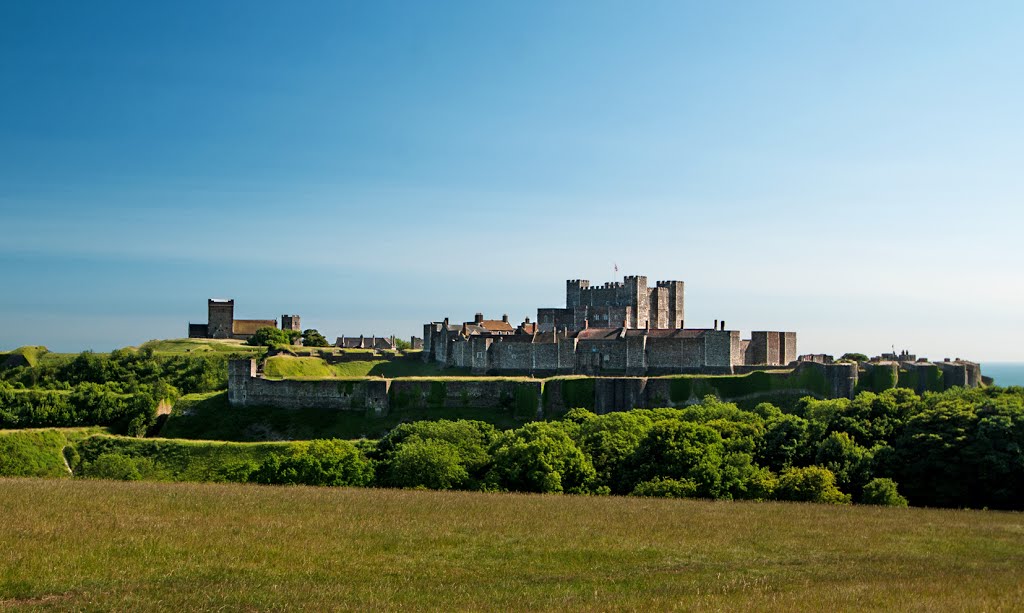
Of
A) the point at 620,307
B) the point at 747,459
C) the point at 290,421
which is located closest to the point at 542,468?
the point at 747,459

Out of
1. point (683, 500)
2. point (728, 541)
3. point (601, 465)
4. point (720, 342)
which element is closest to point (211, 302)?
point (720, 342)

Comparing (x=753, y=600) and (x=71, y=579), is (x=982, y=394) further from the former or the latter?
(x=71, y=579)

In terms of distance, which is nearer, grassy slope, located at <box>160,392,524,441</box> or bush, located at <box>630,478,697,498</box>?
bush, located at <box>630,478,697,498</box>

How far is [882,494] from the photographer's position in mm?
32594

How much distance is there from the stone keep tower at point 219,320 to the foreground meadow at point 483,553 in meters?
72.9

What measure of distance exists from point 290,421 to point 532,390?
15053mm

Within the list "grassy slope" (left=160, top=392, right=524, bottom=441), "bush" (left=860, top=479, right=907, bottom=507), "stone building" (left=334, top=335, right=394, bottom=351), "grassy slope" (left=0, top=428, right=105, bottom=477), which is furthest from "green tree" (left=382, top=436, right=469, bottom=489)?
"stone building" (left=334, top=335, right=394, bottom=351)

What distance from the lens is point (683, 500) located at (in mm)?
30312

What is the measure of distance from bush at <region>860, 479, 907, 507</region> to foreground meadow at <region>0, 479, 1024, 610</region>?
4140 mm

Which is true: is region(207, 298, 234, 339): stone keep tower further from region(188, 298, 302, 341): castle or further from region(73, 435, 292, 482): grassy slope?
region(73, 435, 292, 482): grassy slope

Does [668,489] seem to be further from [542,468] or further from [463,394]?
[463,394]

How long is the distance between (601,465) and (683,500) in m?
8.12

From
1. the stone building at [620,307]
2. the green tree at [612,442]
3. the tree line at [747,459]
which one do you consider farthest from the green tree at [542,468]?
the stone building at [620,307]

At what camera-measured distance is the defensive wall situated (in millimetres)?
55938
